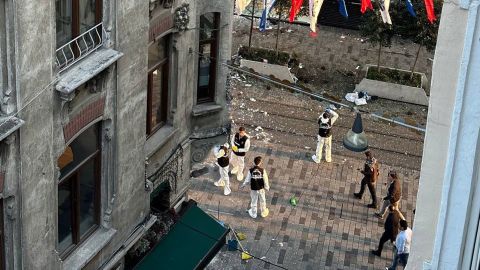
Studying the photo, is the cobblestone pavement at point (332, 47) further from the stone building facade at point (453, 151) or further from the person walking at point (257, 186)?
the stone building facade at point (453, 151)

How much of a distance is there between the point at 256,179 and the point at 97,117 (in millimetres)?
8194

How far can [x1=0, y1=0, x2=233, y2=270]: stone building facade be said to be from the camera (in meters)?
12.8

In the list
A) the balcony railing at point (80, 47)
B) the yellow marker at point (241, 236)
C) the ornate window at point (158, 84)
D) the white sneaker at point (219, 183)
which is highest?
the balcony railing at point (80, 47)

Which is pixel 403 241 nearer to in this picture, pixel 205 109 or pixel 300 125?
pixel 205 109

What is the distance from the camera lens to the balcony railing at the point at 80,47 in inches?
549

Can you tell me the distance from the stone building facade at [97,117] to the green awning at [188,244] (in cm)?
60

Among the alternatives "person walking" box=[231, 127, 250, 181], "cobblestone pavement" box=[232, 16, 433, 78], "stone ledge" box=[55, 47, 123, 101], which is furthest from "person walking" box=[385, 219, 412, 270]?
"cobblestone pavement" box=[232, 16, 433, 78]

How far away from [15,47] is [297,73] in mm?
21183

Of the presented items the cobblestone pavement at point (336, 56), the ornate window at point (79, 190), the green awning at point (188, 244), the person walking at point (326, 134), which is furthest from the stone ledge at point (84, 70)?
the cobblestone pavement at point (336, 56)

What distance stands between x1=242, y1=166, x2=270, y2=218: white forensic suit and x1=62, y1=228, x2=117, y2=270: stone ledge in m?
6.52

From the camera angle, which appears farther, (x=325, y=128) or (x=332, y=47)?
(x=332, y=47)

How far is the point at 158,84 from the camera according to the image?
19.3 m

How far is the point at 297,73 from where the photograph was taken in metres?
32.7

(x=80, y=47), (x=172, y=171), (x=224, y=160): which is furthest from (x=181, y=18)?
(x=224, y=160)
